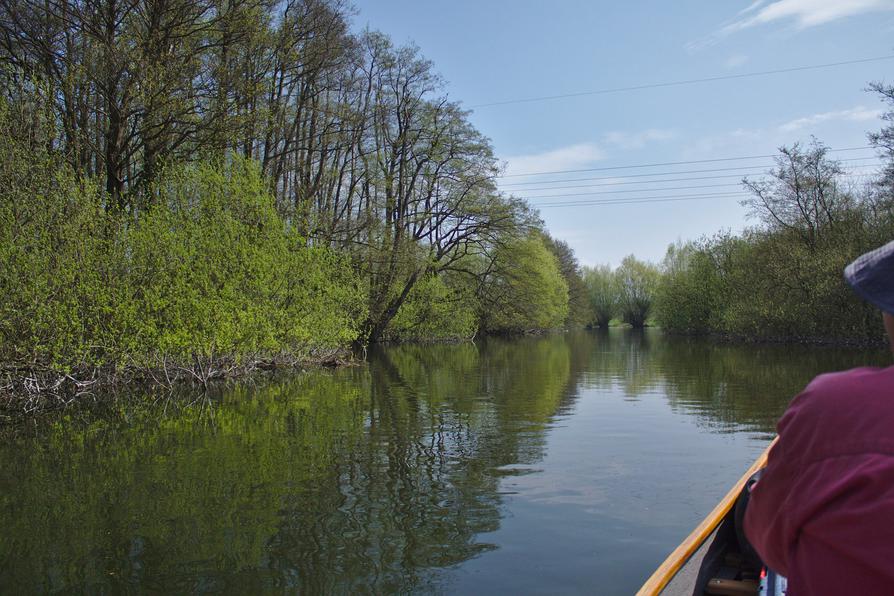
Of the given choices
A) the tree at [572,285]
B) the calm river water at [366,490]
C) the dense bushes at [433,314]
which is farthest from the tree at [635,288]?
the calm river water at [366,490]

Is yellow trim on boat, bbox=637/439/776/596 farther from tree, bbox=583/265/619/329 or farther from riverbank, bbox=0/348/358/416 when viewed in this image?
tree, bbox=583/265/619/329

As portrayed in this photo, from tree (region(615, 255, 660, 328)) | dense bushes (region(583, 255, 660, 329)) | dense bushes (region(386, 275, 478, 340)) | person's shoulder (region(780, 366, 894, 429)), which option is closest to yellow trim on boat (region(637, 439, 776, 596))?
person's shoulder (region(780, 366, 894, 429))

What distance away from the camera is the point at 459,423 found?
1223cm

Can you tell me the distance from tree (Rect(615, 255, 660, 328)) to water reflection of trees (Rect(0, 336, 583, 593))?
236 ft

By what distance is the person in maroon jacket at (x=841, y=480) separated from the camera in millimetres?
1218

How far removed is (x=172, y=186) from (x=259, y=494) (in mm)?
13666

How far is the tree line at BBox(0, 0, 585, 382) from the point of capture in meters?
14.2

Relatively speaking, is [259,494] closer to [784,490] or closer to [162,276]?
[784,490]

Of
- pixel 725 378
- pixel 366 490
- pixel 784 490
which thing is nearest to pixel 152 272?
pixel 366 490

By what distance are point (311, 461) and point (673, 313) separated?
5105 cm

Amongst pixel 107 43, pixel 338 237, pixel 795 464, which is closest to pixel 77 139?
pixel 107 43

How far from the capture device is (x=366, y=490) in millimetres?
7758

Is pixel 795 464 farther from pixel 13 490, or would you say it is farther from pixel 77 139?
pixel 77 139

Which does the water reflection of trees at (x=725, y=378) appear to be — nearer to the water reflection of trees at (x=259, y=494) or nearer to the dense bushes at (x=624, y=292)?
the water reflection of trees at (x=259, y=494)
